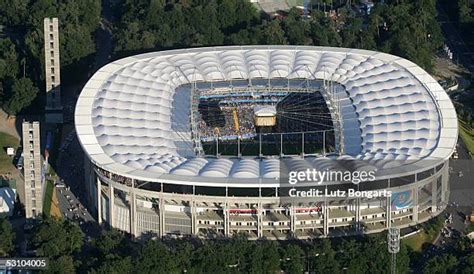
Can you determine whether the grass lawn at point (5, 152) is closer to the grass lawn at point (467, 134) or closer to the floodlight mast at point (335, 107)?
the floodlight mast at point (335, 107)

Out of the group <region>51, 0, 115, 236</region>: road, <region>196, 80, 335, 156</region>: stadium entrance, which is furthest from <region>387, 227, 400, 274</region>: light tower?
<region>51, 0, 115, 236</region>: road

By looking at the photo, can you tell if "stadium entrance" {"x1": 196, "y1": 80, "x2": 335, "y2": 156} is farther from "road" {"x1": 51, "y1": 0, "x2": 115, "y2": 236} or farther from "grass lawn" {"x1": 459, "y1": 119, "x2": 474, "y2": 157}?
"grass lawn" {"x1": 459, "y1": 119, "x2": 474, "y2": 157}

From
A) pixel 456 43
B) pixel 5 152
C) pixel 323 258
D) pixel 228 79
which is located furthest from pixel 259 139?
pixel 456 43

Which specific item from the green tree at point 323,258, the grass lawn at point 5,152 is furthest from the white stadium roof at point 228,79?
the grass lawn at point 5,152

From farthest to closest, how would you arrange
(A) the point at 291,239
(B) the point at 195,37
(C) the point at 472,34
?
(C) the point at 472,34, (B) the point at 195,37, (A) the point at 291,239

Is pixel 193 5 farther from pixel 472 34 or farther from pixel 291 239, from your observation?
pixel 291 239

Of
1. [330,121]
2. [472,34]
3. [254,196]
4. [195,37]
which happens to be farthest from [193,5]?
[254,196]
